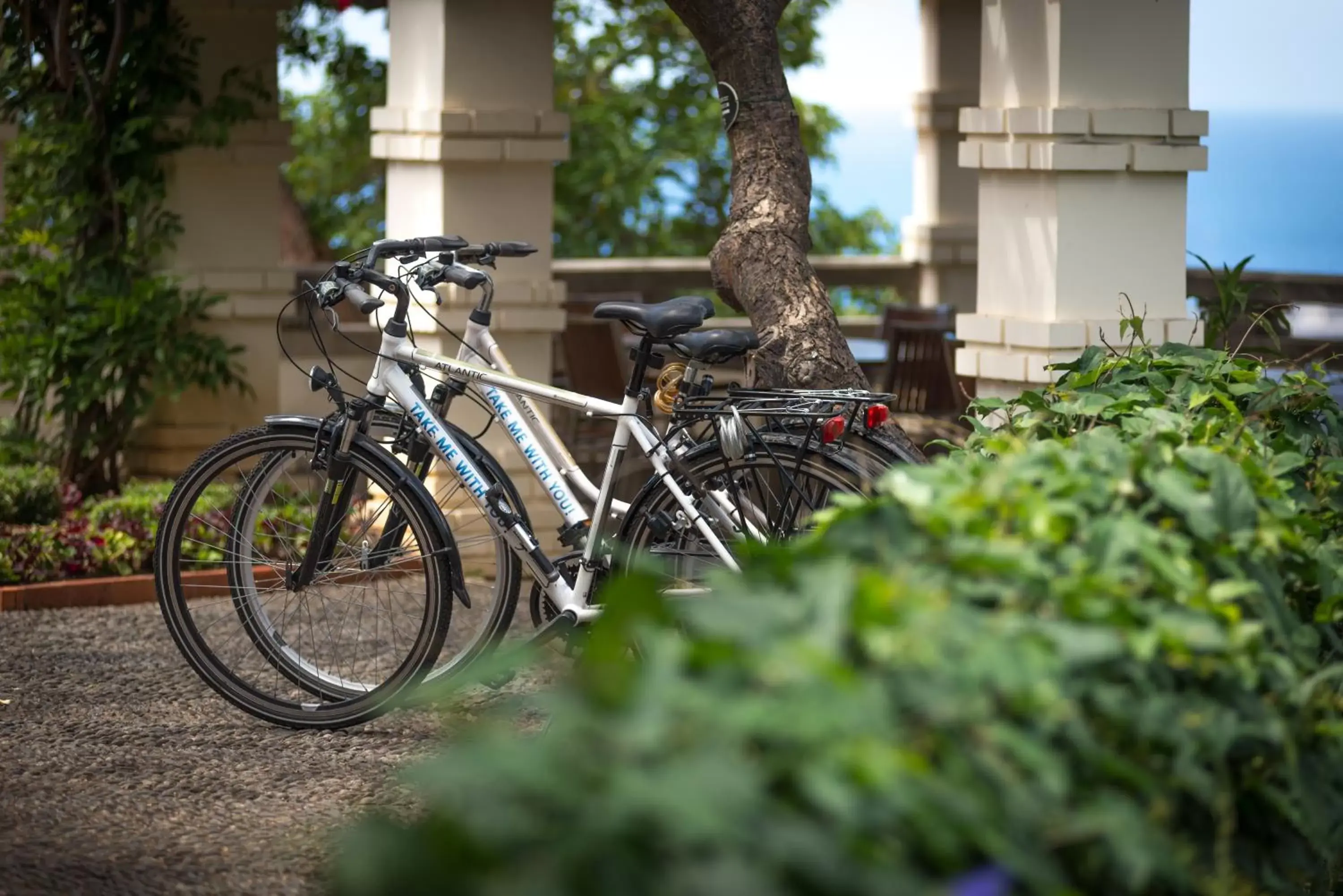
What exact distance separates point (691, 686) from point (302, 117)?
56.4ft

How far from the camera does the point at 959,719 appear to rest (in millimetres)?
1870

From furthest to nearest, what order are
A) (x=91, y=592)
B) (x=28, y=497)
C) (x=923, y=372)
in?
(x=923, y=372) < (x=28, y=497) < (x=91, y=592)

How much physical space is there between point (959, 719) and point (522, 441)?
2691 millimetres

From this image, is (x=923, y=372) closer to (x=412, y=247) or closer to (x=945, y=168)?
(x=945, y=168)

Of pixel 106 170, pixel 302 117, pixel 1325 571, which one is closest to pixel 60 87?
pixel 106 170

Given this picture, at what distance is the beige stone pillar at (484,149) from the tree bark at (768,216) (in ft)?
5.47

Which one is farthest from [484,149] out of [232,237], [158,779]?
[158,779]

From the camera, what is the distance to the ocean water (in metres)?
31.7

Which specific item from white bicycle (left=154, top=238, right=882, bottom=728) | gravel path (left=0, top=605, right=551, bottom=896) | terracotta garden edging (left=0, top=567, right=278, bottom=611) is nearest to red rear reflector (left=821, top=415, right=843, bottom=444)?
white bicycle (left=154, top=238, right=882, bottom=728)

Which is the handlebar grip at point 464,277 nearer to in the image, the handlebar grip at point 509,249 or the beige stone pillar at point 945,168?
the handlebar grip at point 509,249

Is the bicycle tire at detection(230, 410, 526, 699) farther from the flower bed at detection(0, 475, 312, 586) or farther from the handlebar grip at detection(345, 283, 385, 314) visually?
the flower bed at detection(0, 475, 312, 586)

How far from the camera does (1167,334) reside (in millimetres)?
5527

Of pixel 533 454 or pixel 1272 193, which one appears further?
pixel 1272 193

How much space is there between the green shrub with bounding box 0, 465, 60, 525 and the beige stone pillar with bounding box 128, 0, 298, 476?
101 centimetres
